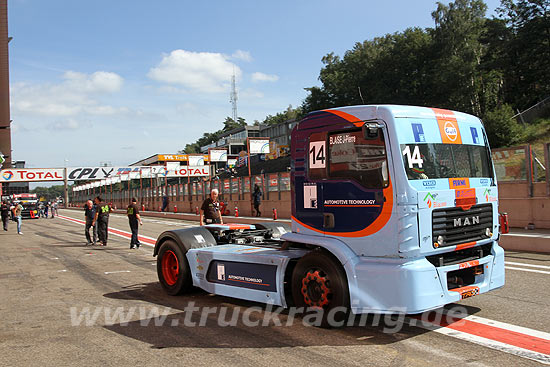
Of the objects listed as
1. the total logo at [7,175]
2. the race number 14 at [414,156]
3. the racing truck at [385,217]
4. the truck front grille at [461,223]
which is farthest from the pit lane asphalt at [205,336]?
the total logo at [7,175]

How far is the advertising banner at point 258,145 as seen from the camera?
35344mm

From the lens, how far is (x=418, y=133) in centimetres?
547

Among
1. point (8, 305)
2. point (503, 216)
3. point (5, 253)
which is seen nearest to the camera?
point (503, 216)

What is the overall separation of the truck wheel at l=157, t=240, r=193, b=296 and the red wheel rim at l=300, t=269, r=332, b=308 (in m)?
2.59

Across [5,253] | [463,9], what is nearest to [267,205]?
[5,253]

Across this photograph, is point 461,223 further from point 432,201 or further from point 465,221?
point 432,201

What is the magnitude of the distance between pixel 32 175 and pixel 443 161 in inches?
3008

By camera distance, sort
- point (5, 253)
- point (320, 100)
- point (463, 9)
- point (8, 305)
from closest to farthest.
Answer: point (8, 305)
point (5, 253)
point (463, 9)
point (320, 100)

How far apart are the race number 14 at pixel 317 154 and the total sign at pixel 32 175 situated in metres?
68.7

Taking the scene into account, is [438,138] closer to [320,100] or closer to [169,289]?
[169,289]

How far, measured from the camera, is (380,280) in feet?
17.1

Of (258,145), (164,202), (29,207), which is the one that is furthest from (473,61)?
(29,207)

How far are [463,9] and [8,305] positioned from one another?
210 ft

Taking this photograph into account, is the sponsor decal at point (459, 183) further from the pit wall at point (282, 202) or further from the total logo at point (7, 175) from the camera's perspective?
the total logo at point (7, 175)
